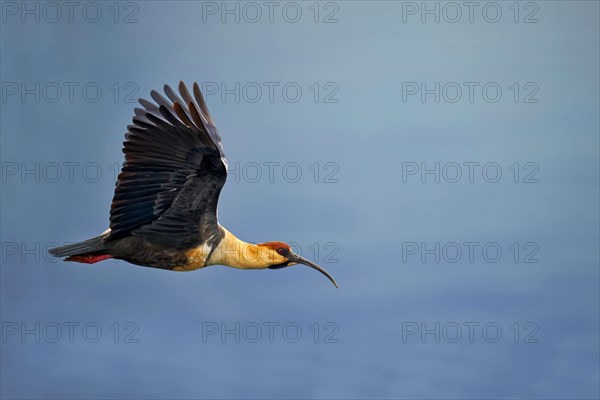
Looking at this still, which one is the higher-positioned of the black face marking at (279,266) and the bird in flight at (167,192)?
the bird in flight at (167,192)

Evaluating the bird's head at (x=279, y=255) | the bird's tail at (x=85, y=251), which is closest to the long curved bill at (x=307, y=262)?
the bird's head at (x=279, y=255)

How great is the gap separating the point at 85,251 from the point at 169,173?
5.40 ft

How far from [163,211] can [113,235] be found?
0.79 metres

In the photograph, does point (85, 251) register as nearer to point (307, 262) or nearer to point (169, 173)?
point (169, 173)

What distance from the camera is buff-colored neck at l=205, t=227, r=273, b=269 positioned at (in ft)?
53.9

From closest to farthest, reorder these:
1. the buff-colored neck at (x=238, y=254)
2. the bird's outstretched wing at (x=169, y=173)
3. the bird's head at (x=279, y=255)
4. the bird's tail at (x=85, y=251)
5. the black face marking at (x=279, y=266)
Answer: the bird's outstretched wing at (x=169, y=173)
the bird's tail at (x=85, y=251)
the buff-colored neck at (x=238, y=254)
the bird's head at (x=279, y=255)
the black face marking at (x=279, y=266)

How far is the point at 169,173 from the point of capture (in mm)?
15656

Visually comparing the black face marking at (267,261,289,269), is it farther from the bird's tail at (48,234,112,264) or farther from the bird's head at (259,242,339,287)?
the bird's tail at (48,234,112,264)

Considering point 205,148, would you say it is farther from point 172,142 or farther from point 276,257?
point 276,257

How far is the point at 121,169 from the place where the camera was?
15719 millimetres

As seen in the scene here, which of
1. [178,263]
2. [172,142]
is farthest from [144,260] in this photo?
[172,142]

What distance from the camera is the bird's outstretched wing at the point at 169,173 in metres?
15.6

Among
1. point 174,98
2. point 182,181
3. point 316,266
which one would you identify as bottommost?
point 316,266

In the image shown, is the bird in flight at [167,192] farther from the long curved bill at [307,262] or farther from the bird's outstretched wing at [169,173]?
the long curved bill at [307,262]
